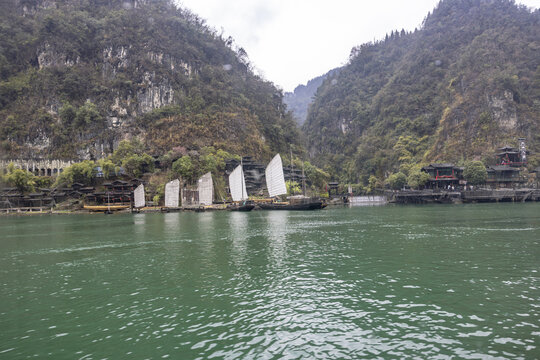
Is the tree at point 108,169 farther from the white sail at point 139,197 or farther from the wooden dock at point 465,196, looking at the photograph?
the wooden dock at point 465,196

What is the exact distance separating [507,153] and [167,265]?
261 feet

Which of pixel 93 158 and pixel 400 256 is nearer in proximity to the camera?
pixel 400 256

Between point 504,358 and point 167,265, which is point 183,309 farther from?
→ point 504,358

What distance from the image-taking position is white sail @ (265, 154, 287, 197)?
2205 inches

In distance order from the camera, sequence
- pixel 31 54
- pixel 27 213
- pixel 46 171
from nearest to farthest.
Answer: pixel 27 213
pixel 46 171
pixel 31 54

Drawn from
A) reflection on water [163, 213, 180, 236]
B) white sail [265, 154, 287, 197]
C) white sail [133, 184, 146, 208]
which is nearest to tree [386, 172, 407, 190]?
white sail [265, 154, 287, 197]

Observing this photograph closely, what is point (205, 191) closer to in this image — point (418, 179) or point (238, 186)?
point (238, 186)

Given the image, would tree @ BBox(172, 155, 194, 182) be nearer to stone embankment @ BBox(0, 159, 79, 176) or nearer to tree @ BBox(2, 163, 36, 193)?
stone embankment @ BBox(0, 159, 79, 176)

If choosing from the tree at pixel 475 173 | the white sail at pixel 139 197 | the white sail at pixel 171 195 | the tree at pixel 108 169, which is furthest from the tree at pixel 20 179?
the tree at pixel 475 173

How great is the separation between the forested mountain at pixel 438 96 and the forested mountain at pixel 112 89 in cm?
3646

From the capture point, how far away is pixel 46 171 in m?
79.0

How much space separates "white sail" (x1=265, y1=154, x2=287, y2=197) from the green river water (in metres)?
36.8

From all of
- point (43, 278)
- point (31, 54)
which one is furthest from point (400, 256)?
point (31, 54)

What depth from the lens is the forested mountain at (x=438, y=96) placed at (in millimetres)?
84812
